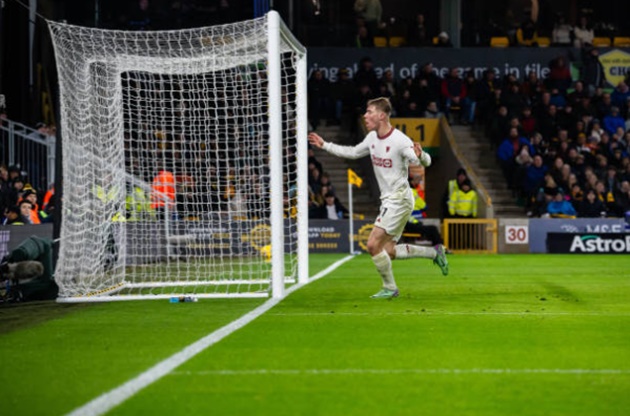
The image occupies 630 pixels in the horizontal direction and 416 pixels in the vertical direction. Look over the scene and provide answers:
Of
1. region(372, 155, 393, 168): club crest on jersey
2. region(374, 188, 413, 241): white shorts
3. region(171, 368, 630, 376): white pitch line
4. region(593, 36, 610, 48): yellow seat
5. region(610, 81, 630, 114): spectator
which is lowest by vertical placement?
region(171, 368, 630, 376): white pitch line

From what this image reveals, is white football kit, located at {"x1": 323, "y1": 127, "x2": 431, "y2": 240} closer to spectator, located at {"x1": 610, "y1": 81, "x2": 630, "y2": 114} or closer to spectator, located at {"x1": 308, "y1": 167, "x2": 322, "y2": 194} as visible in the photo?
spectator, located at {"x1": 308, "y1": 167, "x2": 322, "y2": 194}

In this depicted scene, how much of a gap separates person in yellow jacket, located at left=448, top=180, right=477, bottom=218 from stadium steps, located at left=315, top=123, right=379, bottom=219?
3146 millimetres

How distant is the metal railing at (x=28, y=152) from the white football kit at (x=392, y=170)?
34.9 ft

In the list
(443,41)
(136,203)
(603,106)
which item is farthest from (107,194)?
(603,106)

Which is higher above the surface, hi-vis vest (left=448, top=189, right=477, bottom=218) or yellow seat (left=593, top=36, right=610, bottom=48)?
yellow seat (left=593, top=36, right=610, bottom=48)

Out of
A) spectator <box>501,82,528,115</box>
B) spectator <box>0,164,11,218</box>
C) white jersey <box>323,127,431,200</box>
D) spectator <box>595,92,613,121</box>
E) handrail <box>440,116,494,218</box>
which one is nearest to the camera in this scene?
white jersey <box>323,127,431,200</box>

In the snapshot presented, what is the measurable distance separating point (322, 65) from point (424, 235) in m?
8.80

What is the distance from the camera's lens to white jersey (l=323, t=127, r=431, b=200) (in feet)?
35.3

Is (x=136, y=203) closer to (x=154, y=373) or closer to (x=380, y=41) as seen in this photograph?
(x=154, y=373)

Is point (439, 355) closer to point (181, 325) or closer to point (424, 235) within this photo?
point (181, 325)

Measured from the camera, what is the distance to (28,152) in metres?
20.7

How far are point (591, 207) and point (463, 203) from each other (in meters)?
3.27

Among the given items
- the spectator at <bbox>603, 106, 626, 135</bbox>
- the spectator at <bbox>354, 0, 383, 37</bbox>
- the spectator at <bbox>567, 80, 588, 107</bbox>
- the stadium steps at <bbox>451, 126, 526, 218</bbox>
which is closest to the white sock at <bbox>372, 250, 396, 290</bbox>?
the stadium steps at <bbox>451, 126, 526, 218</bbox>

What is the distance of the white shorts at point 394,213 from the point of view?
10891 mm
